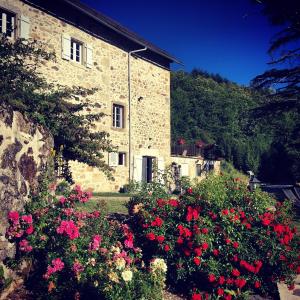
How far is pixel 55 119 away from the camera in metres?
6.80

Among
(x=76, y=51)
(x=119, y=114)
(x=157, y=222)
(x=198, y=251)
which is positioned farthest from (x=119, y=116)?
(x=198, y=251)

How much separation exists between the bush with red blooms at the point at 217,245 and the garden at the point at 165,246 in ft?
0.04

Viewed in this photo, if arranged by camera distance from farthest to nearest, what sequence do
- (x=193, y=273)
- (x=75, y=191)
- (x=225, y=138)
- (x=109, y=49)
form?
(x=225, y=138)
(x=109, y=49)
(x=75, y=191)
(x=193, y=273)

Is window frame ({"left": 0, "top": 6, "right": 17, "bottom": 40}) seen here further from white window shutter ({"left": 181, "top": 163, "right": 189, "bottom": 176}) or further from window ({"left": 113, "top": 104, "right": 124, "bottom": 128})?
white window shutter ({"left": 181, "top": 163, "right": 189, "bottom": 176})

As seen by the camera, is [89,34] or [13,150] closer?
[13,150]

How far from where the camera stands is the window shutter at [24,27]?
31.3 ft

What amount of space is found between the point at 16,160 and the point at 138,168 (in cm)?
954

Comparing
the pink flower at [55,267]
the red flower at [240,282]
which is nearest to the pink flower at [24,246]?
the pink flower at [55,267]

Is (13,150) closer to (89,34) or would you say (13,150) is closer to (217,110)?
(89,34)

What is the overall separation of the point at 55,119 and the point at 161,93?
364 inches

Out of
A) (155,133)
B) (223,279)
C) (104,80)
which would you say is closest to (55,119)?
(223,279)

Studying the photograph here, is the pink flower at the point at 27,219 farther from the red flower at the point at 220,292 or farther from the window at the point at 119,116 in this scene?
the window at the point at 119,116

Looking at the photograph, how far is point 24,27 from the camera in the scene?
31.6ft

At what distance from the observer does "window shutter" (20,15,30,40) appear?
31.3 feet
